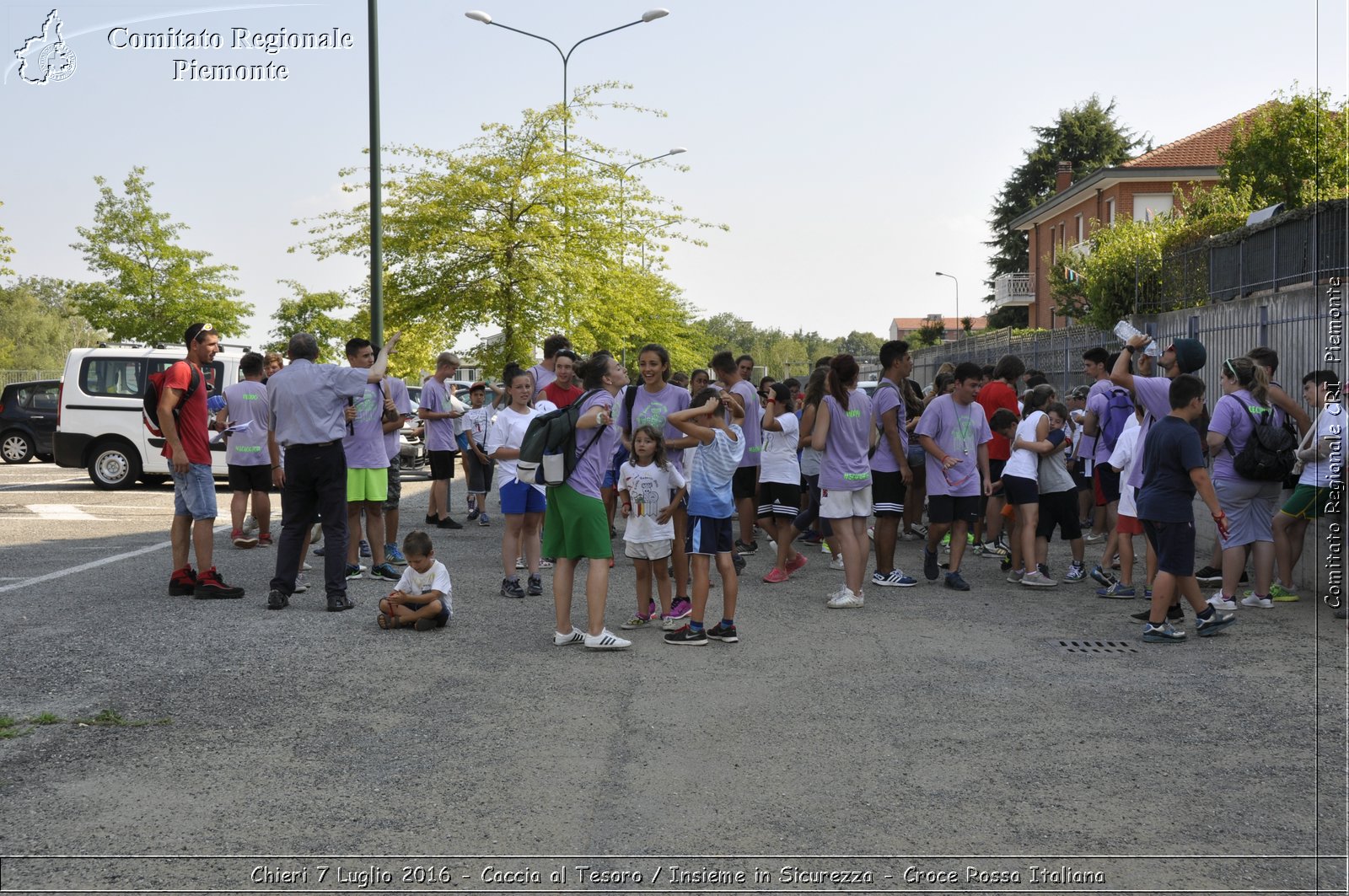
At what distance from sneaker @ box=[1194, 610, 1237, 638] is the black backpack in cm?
121

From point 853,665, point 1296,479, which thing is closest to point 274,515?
point 853,665

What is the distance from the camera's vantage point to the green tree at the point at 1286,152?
30719mm

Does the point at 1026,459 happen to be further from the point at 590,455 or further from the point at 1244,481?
the point at 590,455

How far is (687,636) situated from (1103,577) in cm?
412

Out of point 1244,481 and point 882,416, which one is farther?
point 882,416

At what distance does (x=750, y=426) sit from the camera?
10773 millimetres

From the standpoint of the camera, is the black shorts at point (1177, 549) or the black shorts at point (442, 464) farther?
the black shorts at point (442, 464)

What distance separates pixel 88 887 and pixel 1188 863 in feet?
11.4

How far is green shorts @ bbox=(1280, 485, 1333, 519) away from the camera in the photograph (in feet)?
27.7

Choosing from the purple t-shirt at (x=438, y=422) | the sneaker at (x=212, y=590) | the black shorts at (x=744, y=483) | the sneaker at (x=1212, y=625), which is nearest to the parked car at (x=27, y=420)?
the purple t-shirt at (x=438, y=422)

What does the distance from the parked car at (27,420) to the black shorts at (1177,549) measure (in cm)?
2311

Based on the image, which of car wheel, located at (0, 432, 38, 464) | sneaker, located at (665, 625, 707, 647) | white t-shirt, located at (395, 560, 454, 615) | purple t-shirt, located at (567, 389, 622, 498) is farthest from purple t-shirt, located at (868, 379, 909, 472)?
car wheel, located at (0, 432, 38, 464)

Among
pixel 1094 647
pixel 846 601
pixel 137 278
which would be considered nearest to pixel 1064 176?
pixel 137 278

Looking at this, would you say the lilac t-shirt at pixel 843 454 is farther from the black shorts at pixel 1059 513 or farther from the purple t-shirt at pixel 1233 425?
the purple t-shirt at pixel 1233 425
